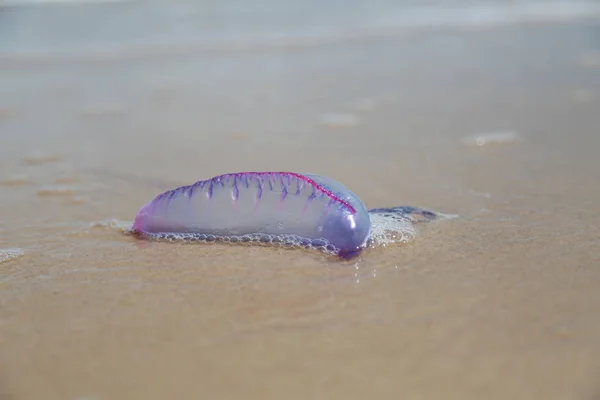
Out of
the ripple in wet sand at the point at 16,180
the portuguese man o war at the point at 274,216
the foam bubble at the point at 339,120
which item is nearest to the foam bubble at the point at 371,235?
the portuguese man o war at the point at 274,216

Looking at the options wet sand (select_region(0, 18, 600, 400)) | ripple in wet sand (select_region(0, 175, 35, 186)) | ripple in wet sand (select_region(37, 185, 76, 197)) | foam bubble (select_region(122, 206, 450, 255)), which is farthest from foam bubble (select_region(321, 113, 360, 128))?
ripple in wet sand (select_region(0, 175, 35, 186))

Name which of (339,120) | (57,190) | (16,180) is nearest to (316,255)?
(57,190)

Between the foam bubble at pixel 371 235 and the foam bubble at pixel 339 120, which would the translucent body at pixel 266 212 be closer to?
the foam bubble at pixel 371 235

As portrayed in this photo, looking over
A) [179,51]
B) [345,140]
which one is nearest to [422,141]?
[345,140]

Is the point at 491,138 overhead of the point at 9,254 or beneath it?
overhead

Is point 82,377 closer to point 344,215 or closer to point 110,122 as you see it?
point 344,215

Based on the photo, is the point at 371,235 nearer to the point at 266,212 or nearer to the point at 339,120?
the point at 266,212
